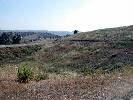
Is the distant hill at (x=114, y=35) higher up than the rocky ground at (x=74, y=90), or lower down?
lower down

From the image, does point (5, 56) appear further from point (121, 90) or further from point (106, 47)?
point (121, 90)

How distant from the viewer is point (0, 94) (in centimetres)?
1662

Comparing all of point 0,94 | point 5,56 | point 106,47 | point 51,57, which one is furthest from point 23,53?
point 0,94

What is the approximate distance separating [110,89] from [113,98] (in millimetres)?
2120

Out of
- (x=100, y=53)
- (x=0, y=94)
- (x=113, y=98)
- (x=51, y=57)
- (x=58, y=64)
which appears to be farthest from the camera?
(x=51, y=57)

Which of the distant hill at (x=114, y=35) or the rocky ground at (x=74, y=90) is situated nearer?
the rocky ground at (x=74, y=90)

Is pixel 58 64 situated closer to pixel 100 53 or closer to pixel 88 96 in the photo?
pixel 100 53

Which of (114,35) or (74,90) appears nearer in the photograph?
(74,90)

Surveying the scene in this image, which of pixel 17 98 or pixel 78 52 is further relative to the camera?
pixel 78 52

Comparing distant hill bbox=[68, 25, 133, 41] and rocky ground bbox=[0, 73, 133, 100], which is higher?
rocky ground bbox=[0, 73, 133, 100]

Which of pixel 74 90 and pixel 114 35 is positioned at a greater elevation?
pixel 74 90

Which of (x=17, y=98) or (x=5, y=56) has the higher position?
(x=17, y=98)

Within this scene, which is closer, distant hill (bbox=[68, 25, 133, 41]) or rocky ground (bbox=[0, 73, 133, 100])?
rocky ground (bbox=[0, 73, 133, 100])

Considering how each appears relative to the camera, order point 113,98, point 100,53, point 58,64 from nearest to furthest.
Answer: point 113,98, point 58,64, point 100,53
